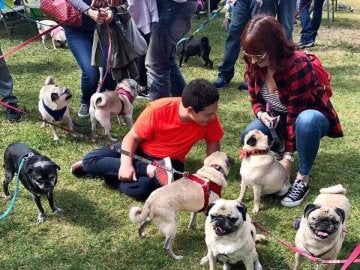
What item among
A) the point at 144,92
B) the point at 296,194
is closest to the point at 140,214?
the point at 296,194

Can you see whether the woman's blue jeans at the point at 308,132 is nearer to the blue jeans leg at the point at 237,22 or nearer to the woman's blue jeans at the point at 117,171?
the woman's blue jeans at the point at 117,171

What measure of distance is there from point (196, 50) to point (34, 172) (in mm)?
4753

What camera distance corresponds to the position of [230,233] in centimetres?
272

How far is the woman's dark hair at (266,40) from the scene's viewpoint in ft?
11.1

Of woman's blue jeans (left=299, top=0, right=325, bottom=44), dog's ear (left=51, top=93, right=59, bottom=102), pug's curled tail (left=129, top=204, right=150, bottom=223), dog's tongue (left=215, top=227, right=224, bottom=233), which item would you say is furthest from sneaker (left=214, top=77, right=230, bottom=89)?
dog's tongue (left=215, top=227, right=224, bottom=233)

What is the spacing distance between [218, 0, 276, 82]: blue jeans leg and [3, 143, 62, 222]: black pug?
11.3ft

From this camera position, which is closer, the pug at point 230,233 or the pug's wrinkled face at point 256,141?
the pug at point 230,233

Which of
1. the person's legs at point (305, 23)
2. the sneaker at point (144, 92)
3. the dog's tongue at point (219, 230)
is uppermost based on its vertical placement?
the dog's tongue at point (219, 230)

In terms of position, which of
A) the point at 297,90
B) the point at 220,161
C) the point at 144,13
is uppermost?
the point at 144,13

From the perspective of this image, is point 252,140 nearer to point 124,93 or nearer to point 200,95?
point 200,95

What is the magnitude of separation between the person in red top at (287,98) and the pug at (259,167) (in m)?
0.24

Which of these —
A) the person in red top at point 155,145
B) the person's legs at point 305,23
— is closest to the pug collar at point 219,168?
the person in red top at point 155,145

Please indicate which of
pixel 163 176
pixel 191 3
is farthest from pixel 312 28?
pixel 163 176

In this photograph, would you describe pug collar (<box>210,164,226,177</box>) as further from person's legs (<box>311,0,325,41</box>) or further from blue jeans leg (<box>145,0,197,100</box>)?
person's legs (<box>311,0,325,41</box>)
